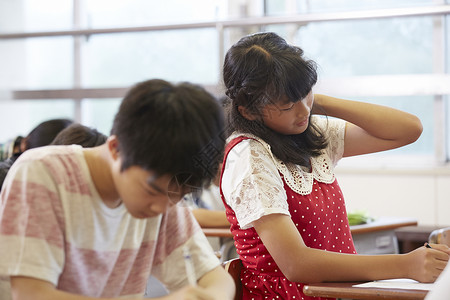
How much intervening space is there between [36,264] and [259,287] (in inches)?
30.3

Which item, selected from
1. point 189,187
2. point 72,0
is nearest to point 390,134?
point 189,187

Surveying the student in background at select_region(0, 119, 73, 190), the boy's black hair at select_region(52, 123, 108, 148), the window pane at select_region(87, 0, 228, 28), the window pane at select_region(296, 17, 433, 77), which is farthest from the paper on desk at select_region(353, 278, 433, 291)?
the window pane at select_region(87, 0, 228, 28)

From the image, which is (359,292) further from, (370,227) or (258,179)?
(370,227)

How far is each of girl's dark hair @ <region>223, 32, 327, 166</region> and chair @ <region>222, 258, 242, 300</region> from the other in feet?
0.98

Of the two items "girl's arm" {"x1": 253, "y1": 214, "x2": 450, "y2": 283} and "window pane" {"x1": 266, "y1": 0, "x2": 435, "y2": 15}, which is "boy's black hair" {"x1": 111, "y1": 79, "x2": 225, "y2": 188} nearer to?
"girl's arm" {"x1": 253, "y1": 214, "x2": 450, "y2": 283}

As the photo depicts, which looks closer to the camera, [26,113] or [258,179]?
[258,179]

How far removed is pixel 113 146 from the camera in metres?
0.97

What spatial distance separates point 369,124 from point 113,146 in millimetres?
995

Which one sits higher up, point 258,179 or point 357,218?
point 258,179

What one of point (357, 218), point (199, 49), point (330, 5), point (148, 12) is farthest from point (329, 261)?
point (148, 12)

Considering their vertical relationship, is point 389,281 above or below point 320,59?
below

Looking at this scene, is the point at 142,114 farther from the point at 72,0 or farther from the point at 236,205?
the point at 72,0

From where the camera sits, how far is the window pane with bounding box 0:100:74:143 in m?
4.54

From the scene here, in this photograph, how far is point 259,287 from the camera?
160 cm
